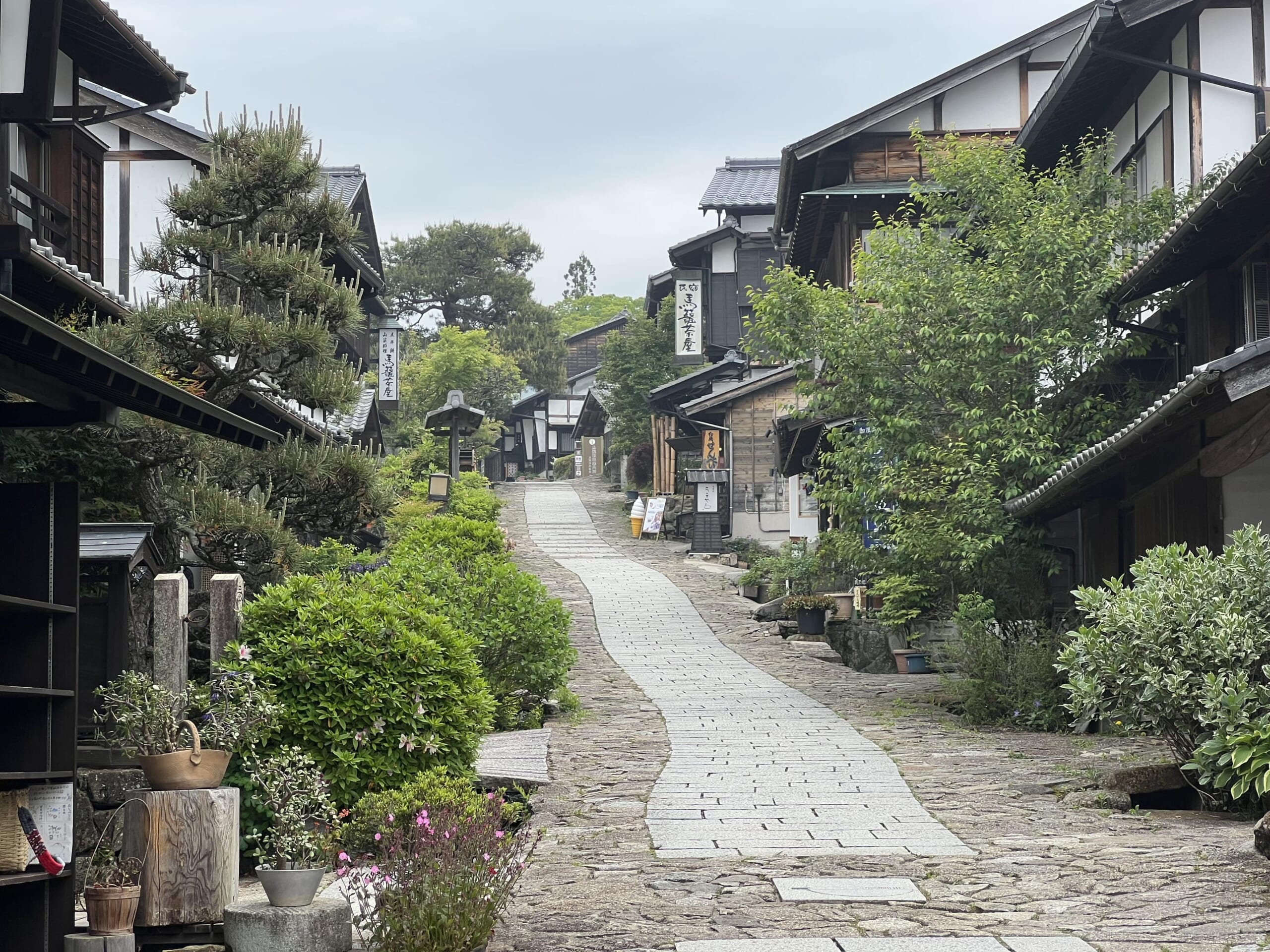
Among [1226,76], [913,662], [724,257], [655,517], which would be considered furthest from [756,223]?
[1226,76]

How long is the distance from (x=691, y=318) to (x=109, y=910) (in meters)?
37.0

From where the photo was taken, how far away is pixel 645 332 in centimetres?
4772

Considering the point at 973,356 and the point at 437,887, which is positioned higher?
the point at 973,356

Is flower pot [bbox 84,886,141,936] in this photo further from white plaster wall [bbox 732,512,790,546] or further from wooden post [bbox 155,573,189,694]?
white plaster wall [bbox 732,512,790,546]

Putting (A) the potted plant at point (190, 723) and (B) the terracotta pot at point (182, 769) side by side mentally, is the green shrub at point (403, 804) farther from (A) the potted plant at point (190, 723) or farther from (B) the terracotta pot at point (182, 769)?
(B) the terracotta pot at point (182, 769)

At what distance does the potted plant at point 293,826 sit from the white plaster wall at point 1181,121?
12.4m

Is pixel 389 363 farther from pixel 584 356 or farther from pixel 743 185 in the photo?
pixel 584 356

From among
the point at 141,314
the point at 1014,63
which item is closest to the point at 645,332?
the point at 1014,63

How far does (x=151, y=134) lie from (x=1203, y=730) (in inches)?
623

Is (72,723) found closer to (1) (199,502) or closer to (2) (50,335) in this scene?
(2) (50,335)

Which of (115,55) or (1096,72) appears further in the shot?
(1096,72)

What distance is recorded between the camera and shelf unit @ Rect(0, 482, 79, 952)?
596cm

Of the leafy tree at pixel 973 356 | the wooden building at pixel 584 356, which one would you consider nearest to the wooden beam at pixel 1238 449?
the leafy tree at pixel 973 356

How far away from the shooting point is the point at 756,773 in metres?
11.4
